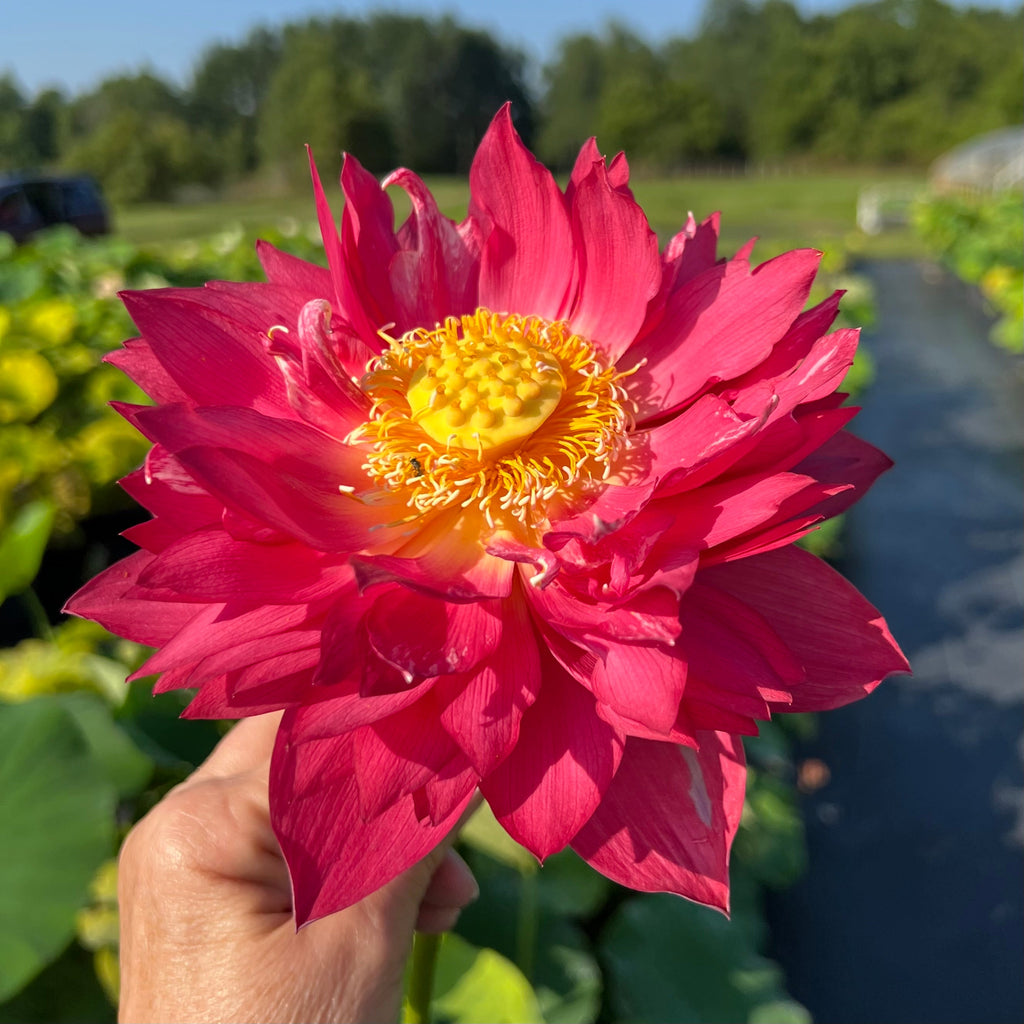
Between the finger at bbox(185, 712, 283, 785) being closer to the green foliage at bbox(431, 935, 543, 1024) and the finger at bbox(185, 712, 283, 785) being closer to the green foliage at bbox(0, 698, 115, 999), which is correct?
the green foliage at bbox(0, 698, 115, 999)

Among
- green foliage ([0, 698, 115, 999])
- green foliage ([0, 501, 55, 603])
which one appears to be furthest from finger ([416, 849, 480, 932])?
green foliage ([0, 501, 55, 603])

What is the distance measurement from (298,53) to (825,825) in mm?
42379

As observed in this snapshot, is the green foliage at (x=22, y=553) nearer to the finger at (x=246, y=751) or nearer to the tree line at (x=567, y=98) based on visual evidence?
the finger at (x=246, y=751)

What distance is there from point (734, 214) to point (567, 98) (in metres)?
31.4

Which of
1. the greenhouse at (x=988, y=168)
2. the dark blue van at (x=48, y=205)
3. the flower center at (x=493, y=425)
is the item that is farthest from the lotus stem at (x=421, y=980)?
the greenhouse at (x=988, y=168)

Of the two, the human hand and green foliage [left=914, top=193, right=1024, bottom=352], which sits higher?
the human hand

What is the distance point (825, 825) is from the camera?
2.21 m

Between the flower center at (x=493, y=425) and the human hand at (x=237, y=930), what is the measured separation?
1.11 ft

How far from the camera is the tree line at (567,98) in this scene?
29.1 metres

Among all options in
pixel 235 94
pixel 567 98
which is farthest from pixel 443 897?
pixel 567 98

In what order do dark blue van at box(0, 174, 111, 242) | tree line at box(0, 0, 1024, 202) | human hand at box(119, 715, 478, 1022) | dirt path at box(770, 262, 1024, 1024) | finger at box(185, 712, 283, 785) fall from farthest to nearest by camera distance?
tree line at box(0, 0, 1024, 202) < dark blue van at box(0, 174, 111, 242) < dirt path at box(770, 262, 1024, 1024) < finger at box(185, 712, 283, 785) < human hand at box(119, 715, 478, 1022)

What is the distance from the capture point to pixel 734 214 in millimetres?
19453

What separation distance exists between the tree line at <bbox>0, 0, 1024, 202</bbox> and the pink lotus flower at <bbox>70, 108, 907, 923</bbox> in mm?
25923

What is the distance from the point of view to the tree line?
29.1 metres
